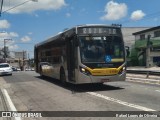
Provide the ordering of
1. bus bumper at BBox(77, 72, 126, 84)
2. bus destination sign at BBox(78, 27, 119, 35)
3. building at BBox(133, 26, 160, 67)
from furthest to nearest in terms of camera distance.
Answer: building at BBox(133, 26, 160, 67)
bus destination sign at BBox(78, 27, 119, 35)
bus bumper at BBox(77, 72, 126, 84)

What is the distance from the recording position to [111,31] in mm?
17484

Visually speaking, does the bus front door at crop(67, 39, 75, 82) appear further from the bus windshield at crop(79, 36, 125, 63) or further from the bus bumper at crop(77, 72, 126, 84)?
the bus bumper at crop(77, 72, 126, 84)

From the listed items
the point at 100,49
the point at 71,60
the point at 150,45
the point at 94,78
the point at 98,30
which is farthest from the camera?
the point at 150,45

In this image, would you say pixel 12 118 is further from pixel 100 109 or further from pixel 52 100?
pixel 52 100

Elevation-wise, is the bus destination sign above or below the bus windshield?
above

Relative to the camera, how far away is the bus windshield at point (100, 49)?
16.8 meters

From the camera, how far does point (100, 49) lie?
16969 millimetres

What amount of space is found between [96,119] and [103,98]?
441cm

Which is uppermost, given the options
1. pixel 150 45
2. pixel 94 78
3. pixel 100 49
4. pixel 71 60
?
pixel 150 45

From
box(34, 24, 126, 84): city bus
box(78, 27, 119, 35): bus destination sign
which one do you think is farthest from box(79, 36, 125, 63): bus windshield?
box(78, 27, 119, 35): bus destination sign

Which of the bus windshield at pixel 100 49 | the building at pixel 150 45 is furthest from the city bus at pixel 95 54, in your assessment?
A: the building at pixel 150 45

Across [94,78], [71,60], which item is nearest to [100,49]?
[94,78]

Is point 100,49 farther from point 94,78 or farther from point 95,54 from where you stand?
point 94,78

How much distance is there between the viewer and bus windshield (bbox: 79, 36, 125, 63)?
16.8 metres
